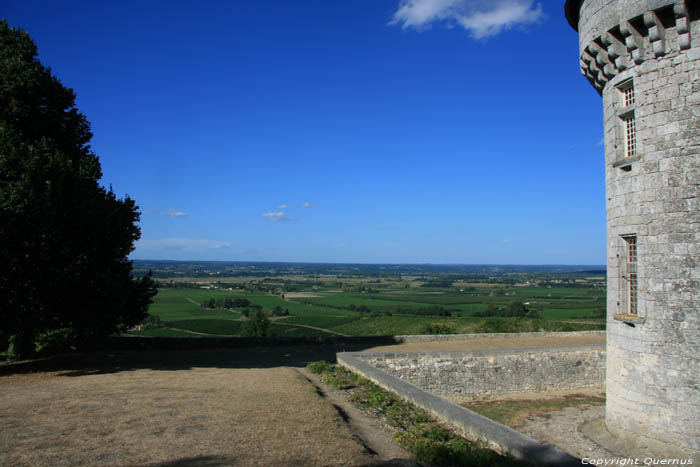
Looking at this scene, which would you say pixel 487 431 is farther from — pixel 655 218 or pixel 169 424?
pixel 655 218

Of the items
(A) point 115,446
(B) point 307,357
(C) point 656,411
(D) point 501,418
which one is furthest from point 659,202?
(B) point 307,357

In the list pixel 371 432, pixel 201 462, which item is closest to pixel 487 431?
pixel 371 432

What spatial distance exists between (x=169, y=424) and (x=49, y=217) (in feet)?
26.8

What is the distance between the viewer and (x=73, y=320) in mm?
14000

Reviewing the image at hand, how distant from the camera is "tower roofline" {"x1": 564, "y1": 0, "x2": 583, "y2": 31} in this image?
11.9 meters

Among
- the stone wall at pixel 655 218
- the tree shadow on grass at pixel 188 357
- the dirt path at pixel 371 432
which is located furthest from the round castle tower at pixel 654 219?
the tree shadow on grass at pixel 188 357

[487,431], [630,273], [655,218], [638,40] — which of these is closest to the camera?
[487,431]

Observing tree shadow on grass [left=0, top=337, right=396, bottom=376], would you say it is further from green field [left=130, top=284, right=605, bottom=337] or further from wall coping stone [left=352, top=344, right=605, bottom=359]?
green field [left=130, top=284, right=605, bottom=337]

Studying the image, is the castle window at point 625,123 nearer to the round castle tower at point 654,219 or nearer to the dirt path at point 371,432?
the round castle tower at point 654,219

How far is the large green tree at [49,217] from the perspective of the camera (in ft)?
41.7

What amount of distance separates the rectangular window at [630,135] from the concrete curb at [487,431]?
276 inches

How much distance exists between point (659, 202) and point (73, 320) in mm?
15933

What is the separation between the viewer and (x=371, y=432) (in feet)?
26.6

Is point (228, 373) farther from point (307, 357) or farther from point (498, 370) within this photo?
point (498, 370)
